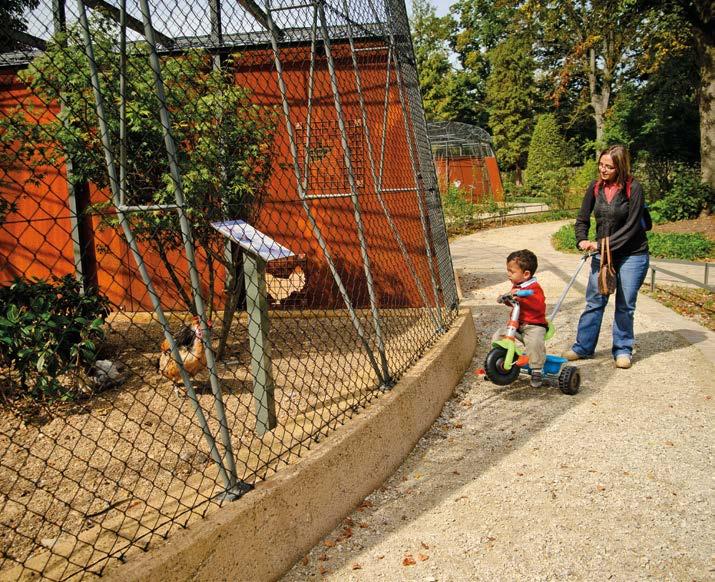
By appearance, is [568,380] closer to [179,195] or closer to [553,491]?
[553,491]

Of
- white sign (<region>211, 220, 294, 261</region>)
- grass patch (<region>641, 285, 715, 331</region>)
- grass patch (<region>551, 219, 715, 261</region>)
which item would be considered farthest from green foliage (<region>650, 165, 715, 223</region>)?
white sign (<region>211, 220, 294, 261</region>)

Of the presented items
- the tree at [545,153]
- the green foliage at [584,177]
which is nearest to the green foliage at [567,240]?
the green foliage at [584,177]

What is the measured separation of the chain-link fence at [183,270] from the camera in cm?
233

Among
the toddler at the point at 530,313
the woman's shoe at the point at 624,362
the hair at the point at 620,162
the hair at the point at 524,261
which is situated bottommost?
the woman's shoe at the point at 624,362

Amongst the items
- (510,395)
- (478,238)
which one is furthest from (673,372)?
(478,238)

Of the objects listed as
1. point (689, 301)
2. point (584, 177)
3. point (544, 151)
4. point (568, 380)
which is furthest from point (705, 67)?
point (544, 151)

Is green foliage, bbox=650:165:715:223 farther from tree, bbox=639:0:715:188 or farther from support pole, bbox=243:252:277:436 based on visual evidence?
support pole, bbox=243:252:277:436

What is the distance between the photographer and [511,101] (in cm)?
3738

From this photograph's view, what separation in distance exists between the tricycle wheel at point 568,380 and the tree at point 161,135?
8.97 ft

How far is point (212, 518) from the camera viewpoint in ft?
6.72

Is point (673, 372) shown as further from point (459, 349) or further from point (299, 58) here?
point (299, 58)

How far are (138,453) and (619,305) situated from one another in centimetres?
383

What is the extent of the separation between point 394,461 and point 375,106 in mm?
4769

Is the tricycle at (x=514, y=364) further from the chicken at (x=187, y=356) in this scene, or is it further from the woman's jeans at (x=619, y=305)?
the chicken at (x=187, y=356)
